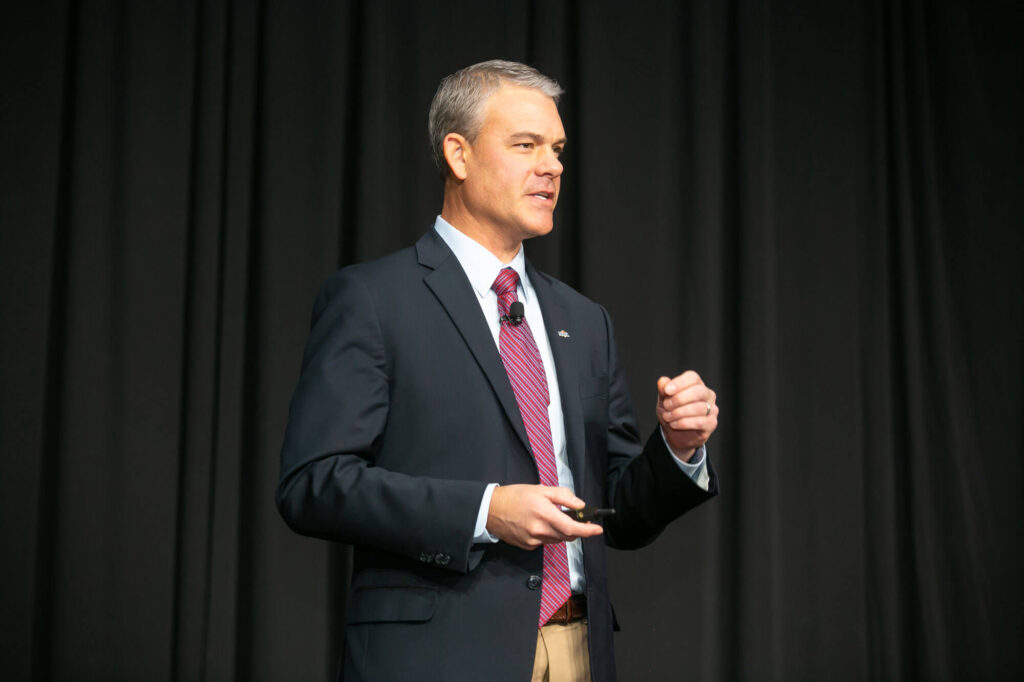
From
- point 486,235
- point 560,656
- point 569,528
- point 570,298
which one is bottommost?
point 560,656

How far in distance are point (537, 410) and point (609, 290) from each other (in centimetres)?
172

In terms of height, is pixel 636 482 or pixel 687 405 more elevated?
pixel 687 405

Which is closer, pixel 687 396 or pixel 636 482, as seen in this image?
pixel 687 396

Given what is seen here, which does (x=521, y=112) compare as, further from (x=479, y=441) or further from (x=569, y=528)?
(x=569, y=528)

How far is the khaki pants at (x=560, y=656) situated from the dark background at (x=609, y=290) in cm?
161

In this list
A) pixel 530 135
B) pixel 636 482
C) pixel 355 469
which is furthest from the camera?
pixel 530 135

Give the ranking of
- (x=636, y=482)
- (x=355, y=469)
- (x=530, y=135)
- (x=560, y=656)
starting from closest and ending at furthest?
(x=355, y=469) → (x=560, y=656) → (x=636, y=482) → (x=530, y=135)

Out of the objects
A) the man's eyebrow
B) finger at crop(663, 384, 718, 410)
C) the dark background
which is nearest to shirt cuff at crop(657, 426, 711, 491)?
finger at crop(663, 384, 718, 410)

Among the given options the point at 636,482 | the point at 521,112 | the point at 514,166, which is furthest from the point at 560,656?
the point at 521,112

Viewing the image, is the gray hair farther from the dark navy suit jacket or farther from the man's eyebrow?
the dark navy suit jacket

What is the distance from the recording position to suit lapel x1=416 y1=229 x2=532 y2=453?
58.4 inches

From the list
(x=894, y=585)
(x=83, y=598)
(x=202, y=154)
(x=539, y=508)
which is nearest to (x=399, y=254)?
(x=539, y=508)

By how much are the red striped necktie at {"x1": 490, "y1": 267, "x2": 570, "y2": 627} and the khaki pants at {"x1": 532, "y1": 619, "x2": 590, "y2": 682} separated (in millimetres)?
37

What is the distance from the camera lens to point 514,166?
1.73 m
